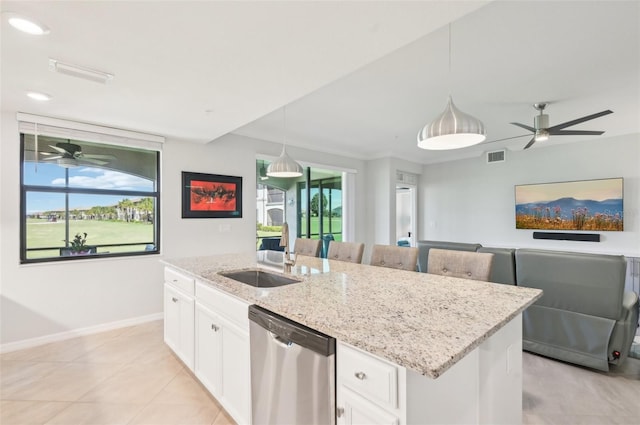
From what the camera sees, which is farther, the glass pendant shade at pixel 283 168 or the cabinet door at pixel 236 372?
the glass pendant shade at pixel 283 168

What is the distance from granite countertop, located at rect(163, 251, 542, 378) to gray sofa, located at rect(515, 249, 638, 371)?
1228 millimetres

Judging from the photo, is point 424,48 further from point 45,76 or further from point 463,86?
point 45,76

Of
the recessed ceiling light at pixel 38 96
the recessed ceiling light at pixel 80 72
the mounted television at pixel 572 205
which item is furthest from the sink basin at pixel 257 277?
the mounted television at pixel 572 205

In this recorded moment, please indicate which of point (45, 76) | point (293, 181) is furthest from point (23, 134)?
point (293, 181)

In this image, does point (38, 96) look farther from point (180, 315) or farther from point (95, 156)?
point (180, 315)

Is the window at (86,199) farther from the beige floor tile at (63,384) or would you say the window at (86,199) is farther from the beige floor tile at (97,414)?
the beige floor tile at (97,414)

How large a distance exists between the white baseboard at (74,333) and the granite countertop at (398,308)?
2065 millimetres

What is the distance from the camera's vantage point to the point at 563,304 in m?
2.57

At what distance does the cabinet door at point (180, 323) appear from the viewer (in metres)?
2.29

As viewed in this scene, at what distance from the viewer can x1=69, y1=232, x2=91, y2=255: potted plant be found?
3404 millimetres

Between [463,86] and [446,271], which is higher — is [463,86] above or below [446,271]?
above

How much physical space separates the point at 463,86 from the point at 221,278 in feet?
9.52

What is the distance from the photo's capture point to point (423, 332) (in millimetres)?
1095

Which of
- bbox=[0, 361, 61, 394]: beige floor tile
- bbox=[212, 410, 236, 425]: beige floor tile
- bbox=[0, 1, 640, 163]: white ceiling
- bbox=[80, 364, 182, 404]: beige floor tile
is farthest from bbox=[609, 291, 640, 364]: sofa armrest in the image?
bbox=[0, 361, 61, 394]: beige floor tile
